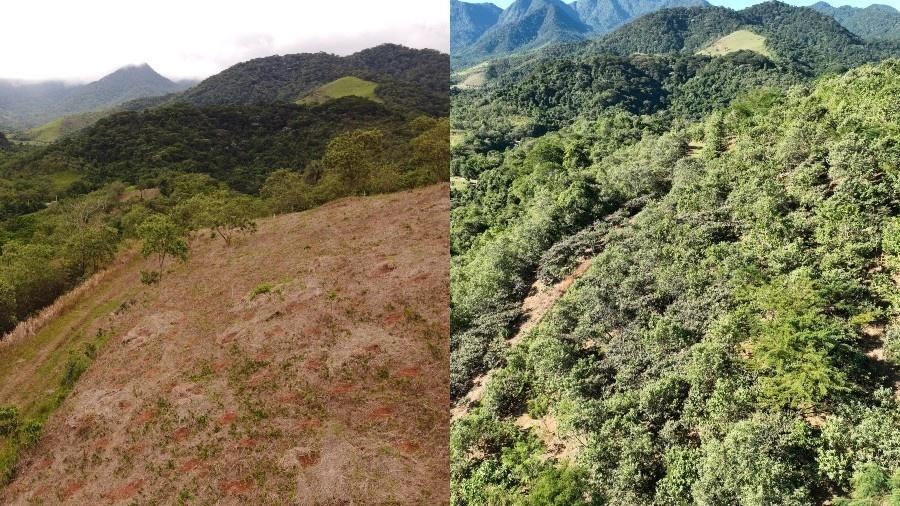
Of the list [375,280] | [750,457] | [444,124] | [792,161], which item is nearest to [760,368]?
[750,457]

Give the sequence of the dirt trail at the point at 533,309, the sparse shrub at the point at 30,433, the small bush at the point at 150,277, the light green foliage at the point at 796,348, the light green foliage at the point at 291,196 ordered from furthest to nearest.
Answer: the light green foliage at the point at 291,196 < the small bush at the point at 150,277 < the dirt trail at the point at 533,309 < the sparse shrub at the point at 30,433 < the light green foliage at the point at 796,348

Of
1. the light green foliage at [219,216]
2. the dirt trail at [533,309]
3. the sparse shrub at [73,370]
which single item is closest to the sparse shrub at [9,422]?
the sparse shrub at [73,370]

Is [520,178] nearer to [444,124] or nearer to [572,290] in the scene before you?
[444,124]

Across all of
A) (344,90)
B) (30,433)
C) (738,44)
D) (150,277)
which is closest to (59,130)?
(344,90)

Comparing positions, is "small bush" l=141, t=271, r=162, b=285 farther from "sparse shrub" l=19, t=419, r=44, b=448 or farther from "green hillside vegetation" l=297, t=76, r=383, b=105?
"green hillside vegetation" l=297, t=76, r=383, b=105

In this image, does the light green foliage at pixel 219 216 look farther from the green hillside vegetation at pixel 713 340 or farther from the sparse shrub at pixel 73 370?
the green hillside vegetation at pixel 713 340

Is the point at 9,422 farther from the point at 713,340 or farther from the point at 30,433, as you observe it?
the point at 713,340
